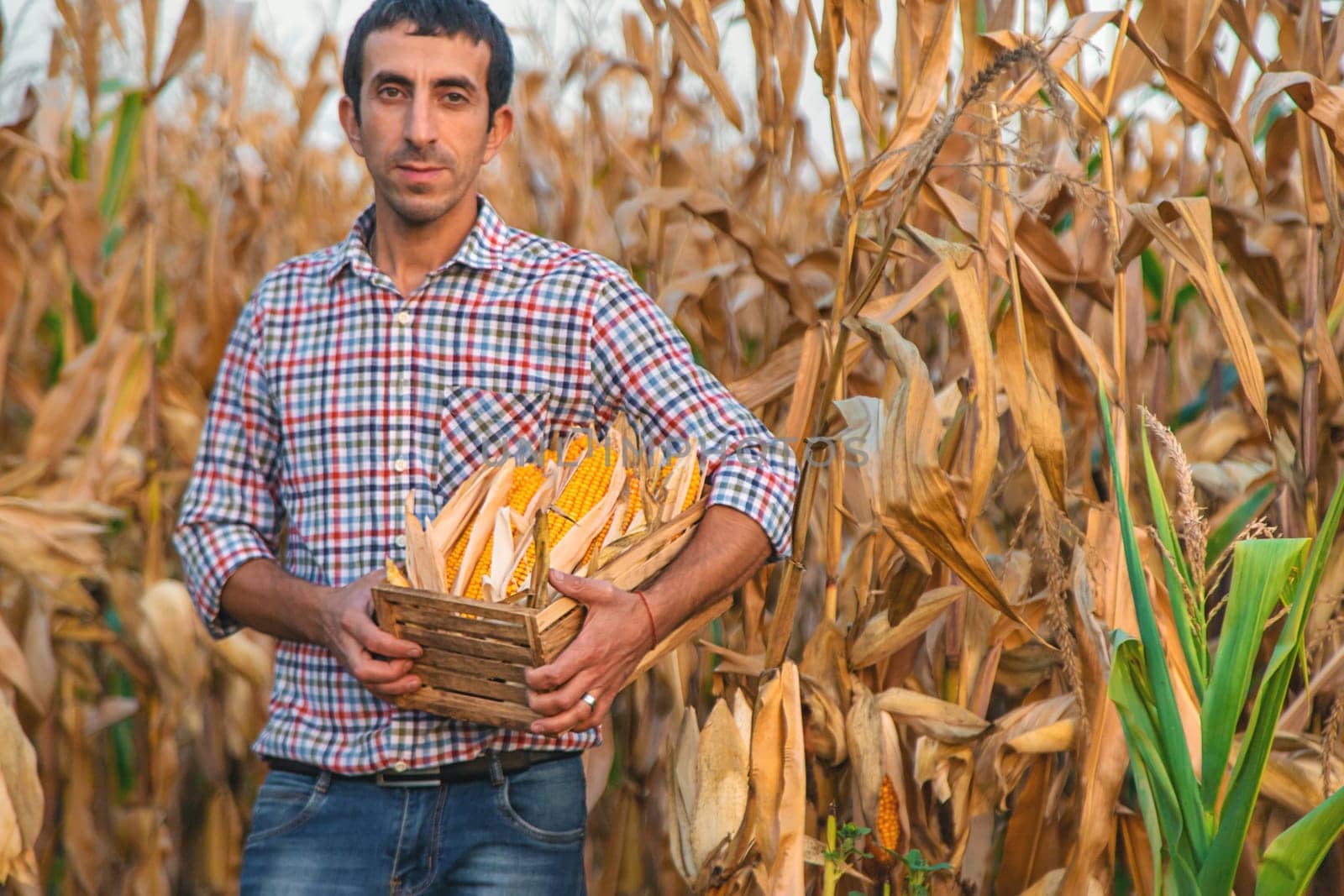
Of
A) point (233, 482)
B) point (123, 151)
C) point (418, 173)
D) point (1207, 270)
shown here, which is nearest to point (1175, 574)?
point (1207, 270)

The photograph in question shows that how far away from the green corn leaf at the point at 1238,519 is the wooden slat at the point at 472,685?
1.40m

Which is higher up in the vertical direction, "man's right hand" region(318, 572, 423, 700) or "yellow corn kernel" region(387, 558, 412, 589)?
"yellow corn kernel" region(387, 558, 412, 589)

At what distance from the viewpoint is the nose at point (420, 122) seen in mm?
1896

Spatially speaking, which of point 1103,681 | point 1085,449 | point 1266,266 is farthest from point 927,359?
point 1103,681

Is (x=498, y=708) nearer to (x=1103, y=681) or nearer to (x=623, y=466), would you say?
(x=623, y=466)

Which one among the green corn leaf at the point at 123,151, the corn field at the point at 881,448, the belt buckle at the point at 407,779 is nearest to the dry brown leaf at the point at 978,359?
the corn field at the point at 881,448

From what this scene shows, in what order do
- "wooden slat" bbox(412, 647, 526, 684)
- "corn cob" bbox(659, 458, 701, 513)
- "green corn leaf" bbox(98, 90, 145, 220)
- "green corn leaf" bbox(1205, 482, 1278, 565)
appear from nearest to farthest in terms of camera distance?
"wooden slat" bbox(412, 647, 526, 684)
"corn cob" bbox(659, 458, 701, 513)
"green corn leaf" bbox(1205, 482, 1278, 565)
"green corn leaf" bbox(98, 90, 145, 220)

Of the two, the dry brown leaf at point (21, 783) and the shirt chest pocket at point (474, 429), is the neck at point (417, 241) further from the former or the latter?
the dry brown leaf at point (21, 783)

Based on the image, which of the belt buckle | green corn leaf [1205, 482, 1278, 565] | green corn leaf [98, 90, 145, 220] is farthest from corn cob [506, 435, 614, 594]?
green corn leaf [98, 90, 145, 220]

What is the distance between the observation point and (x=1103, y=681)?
5.89 ft

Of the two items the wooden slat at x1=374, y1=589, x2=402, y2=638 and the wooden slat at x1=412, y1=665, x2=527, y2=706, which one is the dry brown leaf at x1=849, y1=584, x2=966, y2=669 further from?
the wooden slat at x1=374, y1=589, x2=402, y2=638

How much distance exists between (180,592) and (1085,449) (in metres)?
1.78

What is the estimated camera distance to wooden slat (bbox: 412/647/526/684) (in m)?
1.57

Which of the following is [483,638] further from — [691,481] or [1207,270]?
[1207,270]
